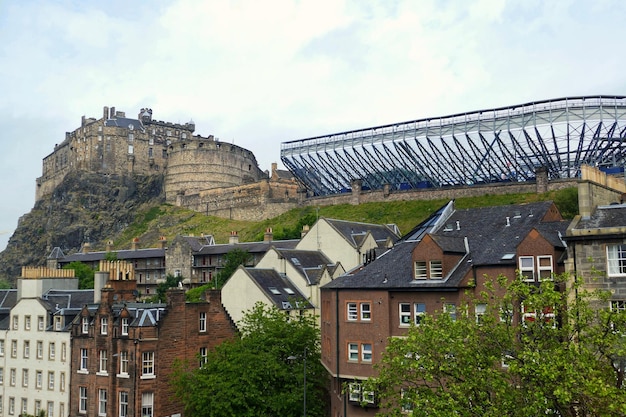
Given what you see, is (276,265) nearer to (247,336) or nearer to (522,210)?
(247,336)

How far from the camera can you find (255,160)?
556ft

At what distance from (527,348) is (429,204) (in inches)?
3397

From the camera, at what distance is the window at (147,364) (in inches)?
1588

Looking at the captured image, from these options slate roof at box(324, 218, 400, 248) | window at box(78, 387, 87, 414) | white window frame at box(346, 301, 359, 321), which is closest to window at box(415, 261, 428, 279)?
white window frame at box(346, 301, 359, 321)

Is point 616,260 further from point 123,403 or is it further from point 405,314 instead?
point 123,403

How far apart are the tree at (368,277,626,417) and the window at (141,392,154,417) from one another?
24336mm

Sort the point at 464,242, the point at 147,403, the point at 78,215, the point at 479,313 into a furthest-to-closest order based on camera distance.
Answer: the point at 78,215, the point at 147,403, the point at 464,242, the point at 479,313

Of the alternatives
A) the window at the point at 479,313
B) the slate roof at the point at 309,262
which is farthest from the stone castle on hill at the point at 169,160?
the window at the point at 479,313

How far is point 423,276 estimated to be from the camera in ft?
107

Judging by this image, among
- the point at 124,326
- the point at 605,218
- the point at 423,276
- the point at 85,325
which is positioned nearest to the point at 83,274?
the point at 85,325

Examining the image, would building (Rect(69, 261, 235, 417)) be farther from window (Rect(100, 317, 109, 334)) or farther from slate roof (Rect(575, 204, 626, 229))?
slate roof (Rect(575, 204, 626, 229))

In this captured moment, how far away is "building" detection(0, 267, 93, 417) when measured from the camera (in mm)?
45625

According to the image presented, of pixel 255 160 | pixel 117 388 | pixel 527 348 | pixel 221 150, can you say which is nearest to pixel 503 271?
pixel 527 348

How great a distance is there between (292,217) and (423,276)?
3488 inches
